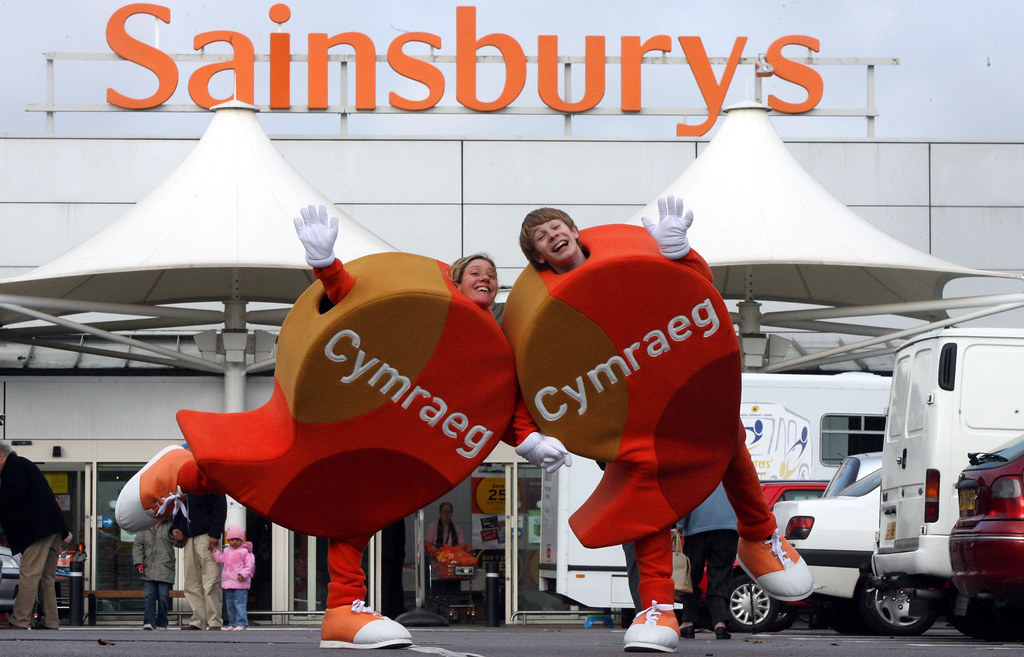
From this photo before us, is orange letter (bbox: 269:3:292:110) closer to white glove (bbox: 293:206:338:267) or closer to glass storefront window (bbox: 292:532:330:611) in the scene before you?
glass storefront window (bbox: 292:532:330:611)

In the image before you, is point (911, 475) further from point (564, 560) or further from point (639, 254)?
point (639, 254)

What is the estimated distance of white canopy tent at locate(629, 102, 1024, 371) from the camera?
17.1 metres

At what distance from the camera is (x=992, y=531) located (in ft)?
31.6

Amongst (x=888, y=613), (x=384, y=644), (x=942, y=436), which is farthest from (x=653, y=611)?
(x=888, y=613)

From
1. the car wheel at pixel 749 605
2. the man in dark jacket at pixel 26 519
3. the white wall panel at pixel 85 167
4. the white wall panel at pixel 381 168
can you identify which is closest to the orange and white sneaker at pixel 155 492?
the man in dark jacket at pixel 26 519

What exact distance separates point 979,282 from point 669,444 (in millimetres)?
21120

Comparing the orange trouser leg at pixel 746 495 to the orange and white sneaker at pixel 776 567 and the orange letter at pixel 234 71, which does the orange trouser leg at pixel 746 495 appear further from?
the orange letter at pixel 234 71

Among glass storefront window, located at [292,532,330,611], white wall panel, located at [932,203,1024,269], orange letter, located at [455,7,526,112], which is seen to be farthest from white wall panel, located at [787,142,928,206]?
glass storefront window, located at [292,532,330,611]

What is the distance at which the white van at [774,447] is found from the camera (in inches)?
641

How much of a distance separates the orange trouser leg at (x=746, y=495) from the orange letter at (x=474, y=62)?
19247mm

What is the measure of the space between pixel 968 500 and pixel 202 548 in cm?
702

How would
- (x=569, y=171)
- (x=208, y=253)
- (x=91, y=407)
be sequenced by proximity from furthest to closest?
(x=569, y=171)
(x=91, y=407)
(x=208, y=253)

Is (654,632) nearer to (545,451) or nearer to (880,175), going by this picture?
(545,451)

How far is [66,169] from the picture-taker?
2473 cm
